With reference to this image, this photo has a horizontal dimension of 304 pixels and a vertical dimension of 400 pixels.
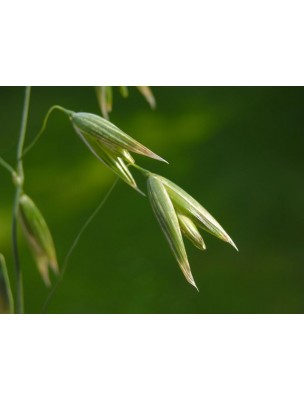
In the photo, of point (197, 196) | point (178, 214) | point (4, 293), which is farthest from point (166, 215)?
point (197, 196)

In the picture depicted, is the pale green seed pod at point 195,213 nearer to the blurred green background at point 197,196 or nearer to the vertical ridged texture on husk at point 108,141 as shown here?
the vertical ridged texture on husk at point 108,141

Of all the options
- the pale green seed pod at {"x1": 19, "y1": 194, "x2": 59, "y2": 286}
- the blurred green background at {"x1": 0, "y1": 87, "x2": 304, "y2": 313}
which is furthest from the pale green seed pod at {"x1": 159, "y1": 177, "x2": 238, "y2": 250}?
the blurred green background at {"x1": 0, "y1": 87, "x2": 304, "y2": 313}

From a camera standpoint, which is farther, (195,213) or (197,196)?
(197,196)

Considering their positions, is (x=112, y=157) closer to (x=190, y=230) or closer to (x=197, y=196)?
(x=190, y=230)

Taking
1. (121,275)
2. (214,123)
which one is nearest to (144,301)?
(121,275)

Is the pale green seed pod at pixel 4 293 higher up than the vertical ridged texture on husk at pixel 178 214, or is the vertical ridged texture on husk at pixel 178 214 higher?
the vertical ridged texture on husk at pixel 178 214

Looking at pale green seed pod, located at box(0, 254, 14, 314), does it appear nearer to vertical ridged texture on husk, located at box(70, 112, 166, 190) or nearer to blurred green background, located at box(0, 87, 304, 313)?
vertical ridged texture on husk, located at box(70, 112, 166, 190)

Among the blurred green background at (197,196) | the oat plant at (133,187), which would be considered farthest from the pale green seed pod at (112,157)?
the blurred green background at (197,196)
